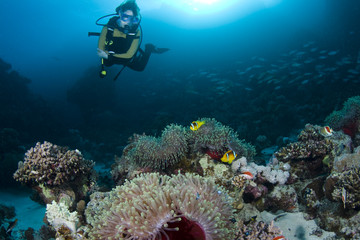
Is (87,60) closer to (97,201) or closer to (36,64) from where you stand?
(36,64)

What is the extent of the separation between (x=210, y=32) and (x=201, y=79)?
51095 mm

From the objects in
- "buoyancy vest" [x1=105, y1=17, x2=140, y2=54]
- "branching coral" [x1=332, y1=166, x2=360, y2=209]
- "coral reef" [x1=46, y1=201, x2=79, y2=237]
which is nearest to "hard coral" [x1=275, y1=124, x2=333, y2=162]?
"branching coral" [x1=332, y1=166, x2=360, y2=209]

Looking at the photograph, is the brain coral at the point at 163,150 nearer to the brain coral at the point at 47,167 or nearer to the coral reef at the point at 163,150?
the coral reef at the point at 163,150

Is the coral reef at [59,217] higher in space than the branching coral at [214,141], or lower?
lower

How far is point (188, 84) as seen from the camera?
100ft

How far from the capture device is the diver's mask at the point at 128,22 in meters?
7.70

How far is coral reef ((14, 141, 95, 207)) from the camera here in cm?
410

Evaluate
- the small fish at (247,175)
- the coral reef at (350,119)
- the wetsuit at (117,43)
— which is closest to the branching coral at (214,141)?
the small fish at (247,175)

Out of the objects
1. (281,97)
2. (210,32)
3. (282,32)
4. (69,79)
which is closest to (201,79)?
(281,97)

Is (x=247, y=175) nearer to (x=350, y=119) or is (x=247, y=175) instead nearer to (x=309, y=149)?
(x=309, y=149)

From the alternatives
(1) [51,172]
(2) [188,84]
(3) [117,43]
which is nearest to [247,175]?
(1) [51,172]

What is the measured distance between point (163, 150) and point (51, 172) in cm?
241

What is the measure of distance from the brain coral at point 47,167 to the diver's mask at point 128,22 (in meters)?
5.59

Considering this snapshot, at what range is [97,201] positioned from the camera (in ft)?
12.4
